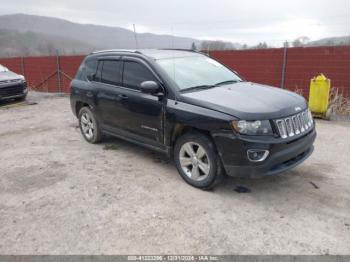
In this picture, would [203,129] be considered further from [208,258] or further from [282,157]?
[208,258]

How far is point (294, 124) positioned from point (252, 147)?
72 centimetres

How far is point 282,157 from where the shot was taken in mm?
3658

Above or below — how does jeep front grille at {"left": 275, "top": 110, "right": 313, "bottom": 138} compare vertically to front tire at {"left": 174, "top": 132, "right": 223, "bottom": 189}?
above

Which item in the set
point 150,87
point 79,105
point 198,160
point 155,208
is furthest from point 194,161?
point 79,105

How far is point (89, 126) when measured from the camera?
6207 mm

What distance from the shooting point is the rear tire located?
19.6ft

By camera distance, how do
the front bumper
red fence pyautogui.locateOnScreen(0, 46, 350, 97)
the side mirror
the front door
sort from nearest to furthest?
the front bumper → the side mirror → the front door → red fence pyautogui.locateOnScreen(0, 46, 350, 97)

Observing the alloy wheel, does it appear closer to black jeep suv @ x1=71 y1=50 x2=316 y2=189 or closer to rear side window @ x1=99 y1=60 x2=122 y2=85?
black jeep suv @ x1=71 y1=50 x2=316 y2=189

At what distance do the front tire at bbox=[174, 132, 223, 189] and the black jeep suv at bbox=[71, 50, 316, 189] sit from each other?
12 millimetres

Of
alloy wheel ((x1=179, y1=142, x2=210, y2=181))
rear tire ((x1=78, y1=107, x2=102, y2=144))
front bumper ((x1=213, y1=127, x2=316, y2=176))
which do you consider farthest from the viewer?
rear tire ((x1=78, y1=107, x2=102, y2=144))

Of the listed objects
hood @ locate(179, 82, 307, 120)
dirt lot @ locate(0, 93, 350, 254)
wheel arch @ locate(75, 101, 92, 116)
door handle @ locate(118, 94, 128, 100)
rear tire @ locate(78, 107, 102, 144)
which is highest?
hood @ locate(179, 82, 307, 120)

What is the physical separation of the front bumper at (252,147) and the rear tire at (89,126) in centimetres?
293

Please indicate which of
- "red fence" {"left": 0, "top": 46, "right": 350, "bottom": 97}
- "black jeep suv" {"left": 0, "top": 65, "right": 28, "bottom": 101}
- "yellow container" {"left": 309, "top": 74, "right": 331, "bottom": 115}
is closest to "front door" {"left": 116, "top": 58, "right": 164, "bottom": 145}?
"yellow container" {"left": 309, "top": 74, "right": 331, "bottom": 115}

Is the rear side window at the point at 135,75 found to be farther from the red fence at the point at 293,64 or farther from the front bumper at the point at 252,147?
the red fence at the point at 293,64
